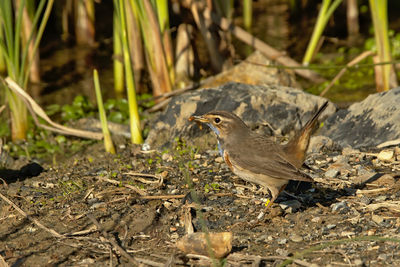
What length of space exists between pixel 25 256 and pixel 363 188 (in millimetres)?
2997

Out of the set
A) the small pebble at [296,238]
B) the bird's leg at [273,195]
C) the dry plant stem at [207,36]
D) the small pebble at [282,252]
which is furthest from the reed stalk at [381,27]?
the small pebble at [282,252]

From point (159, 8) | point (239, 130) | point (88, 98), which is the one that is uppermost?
point (159, 8)

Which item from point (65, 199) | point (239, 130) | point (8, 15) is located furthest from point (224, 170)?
point (8, 15)

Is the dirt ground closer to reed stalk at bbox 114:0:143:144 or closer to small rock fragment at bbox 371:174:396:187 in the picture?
small rock fragment at bbox 371:174:396:187

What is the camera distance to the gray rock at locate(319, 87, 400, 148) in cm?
642

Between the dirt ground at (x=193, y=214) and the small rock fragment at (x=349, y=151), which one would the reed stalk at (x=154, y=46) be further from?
the small rock fragment at (x=349, y=151)

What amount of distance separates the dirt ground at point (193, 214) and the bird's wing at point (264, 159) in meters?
0.38

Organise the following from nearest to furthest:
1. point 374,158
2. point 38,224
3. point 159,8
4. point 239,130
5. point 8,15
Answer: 1. point 38,224
2. point 239,130
3. point 374,158
4. point 8,15
5. point 159,8

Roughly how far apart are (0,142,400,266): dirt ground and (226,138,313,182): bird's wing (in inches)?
15.1

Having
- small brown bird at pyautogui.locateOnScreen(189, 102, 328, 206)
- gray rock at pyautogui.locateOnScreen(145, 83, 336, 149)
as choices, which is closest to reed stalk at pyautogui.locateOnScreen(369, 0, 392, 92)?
gray rock at pyautogui.locateOnScreen(145, 83, 336, 149)

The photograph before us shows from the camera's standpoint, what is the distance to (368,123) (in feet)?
21.7

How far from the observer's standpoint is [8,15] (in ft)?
21.8

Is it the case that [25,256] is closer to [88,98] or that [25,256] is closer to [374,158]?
[374,158]

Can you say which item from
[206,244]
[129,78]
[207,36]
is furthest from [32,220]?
[207,36]
